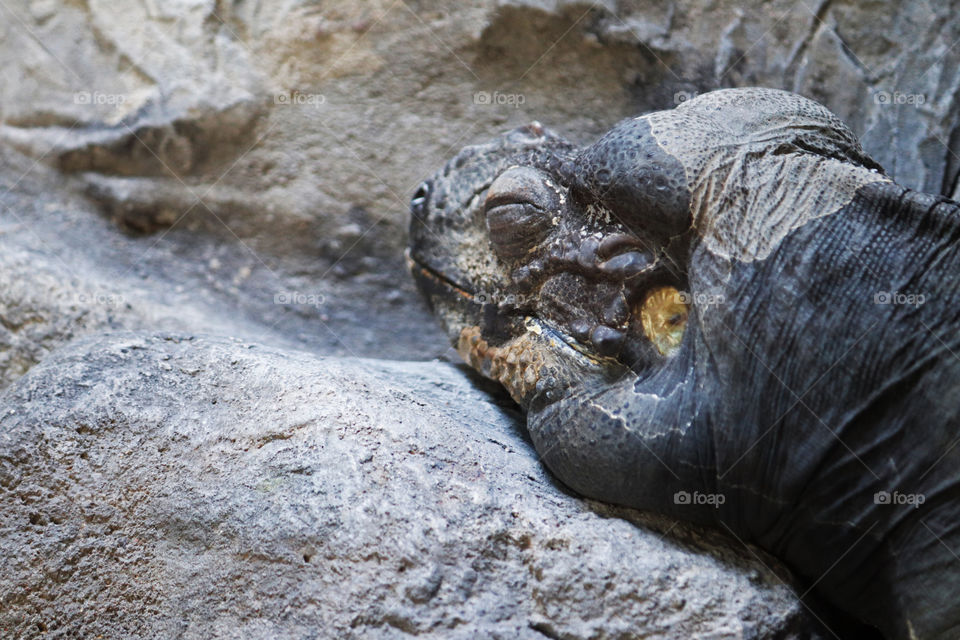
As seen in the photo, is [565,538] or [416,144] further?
[416,144]

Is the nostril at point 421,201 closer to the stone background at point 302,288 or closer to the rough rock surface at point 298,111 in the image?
the stone background at point 302,288

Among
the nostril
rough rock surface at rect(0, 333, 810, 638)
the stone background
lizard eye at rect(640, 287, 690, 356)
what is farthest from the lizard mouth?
lizard eye at rect(640, 287, 690, 356)

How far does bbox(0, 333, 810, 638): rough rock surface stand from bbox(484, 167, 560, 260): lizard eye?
429 mm

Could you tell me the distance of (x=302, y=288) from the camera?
308 centimetres

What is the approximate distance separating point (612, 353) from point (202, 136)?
77.6 inches

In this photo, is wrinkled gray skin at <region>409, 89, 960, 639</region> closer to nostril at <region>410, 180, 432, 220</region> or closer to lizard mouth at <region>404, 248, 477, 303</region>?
lizard mouth at <region>404, 248, 477, 303</region>

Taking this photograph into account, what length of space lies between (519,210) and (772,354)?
0.69m

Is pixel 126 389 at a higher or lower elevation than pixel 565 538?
lower

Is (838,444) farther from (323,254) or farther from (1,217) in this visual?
(1,217)

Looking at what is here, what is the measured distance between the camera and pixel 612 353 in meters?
1.83

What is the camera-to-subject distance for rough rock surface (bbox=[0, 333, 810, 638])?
1.54 metres

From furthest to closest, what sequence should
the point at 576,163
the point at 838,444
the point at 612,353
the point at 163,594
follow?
the point at 576,163 < the point at 612,353 < the point at 163,594 < the point at 838,444

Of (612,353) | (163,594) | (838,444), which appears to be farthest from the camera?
(612,353)

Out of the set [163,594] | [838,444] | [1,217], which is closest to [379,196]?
[1,217]
